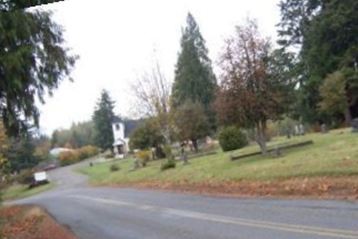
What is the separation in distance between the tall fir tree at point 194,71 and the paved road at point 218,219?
42.1 meters

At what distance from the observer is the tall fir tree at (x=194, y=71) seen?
6103 centimetres

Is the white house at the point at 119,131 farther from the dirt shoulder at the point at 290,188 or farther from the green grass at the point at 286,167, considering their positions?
the dirt shoulder at the point at 290,188

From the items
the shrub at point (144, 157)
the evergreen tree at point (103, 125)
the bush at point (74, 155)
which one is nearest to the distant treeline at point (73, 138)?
the evergreen tree at point (103, 125)

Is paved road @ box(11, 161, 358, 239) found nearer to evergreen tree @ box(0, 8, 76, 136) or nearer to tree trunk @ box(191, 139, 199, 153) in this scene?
evergreen tree @ box(0, 8, 76, 136)

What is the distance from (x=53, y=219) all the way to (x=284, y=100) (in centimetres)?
1050

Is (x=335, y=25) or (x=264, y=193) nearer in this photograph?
(x=264, y=193)

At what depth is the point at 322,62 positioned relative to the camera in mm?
43688

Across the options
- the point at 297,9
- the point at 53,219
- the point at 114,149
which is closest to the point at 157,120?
the point at 297,9

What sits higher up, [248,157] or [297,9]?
[297,9]

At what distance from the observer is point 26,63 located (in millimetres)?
13430

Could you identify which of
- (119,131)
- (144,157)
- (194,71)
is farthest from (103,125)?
(144,157)

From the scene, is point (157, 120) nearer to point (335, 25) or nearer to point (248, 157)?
point (335, 25)

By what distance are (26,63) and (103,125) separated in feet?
230

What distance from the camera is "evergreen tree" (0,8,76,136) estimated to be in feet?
40.8
